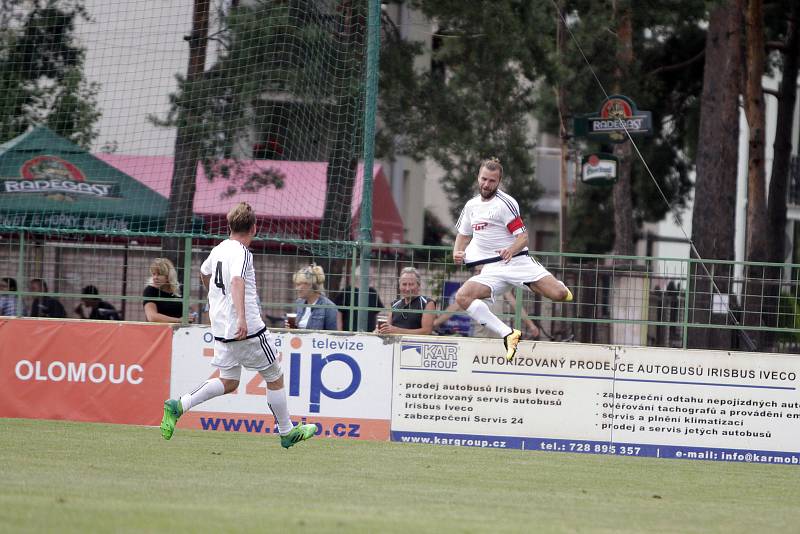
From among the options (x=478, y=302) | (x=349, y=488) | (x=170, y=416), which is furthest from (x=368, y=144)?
(x=349, y=488)

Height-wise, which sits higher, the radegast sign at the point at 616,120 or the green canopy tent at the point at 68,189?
the radegast sign at the point at 616,120

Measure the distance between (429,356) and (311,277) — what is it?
1.53m

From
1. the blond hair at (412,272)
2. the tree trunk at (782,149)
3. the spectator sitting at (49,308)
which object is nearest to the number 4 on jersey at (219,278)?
the blond hair at (412,272)

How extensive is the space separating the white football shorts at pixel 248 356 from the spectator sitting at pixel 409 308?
262 cm

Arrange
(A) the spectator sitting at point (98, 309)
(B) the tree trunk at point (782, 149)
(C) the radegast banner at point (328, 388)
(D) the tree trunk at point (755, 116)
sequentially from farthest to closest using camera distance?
1. (B) the tree trunk at point (782, 149)
2. (D) the tree trunk at point (755, 116)
3. (A) the spectator sitting at point (98, 309)
4. (C) the radegast banner at point (328, 388)

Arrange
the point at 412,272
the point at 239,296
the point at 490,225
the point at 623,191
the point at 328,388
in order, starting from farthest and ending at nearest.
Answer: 1. the point at 623,191
2. the point at 328,388
3. the point at 412,272
4. the point at 490,225
5. the point at 239,296

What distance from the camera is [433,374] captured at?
1322cm

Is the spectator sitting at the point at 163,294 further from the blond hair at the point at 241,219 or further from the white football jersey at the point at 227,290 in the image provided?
the blond hair at the point at 241,219

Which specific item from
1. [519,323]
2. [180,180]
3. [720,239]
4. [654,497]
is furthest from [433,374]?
[720,239]

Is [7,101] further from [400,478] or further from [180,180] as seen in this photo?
[400,478]

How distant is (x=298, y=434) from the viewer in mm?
10945

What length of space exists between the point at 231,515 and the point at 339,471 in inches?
112

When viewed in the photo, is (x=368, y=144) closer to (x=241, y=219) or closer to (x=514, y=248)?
(x=514, y=248)

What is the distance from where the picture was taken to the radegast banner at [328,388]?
43.7 feet
